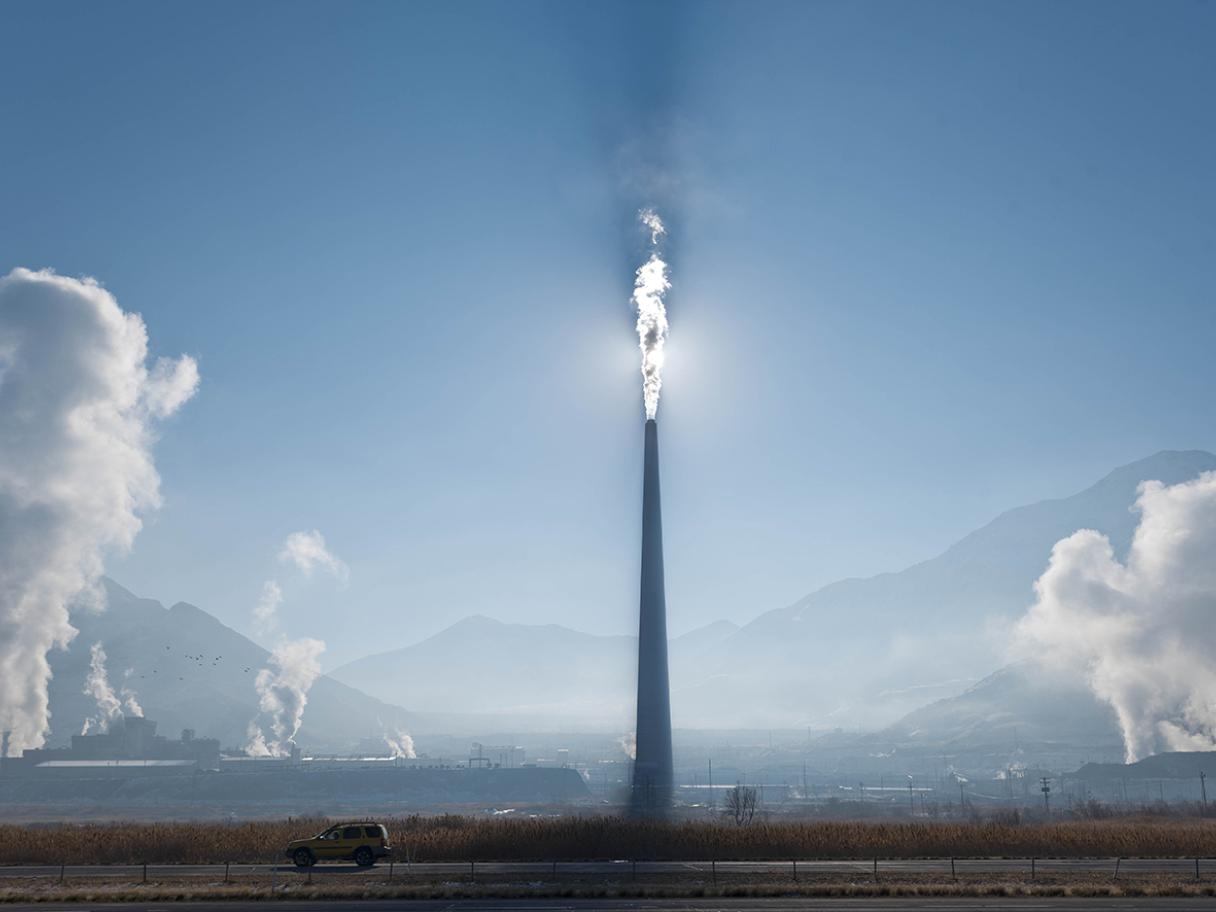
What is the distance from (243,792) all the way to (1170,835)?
534 feet

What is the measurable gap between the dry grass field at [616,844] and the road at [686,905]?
740 inches

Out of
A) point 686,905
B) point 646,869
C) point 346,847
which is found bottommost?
point 646,869

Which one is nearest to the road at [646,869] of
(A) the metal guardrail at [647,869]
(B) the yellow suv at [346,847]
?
(A) the metal guardrail at [647,869]

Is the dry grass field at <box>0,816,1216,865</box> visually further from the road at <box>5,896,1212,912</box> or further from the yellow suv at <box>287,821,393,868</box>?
the road at <box>5,896,1212,912</box>

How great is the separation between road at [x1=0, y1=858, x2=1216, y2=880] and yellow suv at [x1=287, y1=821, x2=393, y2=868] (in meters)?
0.63

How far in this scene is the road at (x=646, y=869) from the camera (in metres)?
49.5

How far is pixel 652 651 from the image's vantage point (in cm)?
11294

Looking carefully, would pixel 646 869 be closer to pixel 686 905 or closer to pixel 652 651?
pixel 686 905

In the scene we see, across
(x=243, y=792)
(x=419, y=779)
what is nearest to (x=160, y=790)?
(x=243, y=792)

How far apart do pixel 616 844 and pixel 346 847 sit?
18158 millimetres

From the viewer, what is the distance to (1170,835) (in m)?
70.9

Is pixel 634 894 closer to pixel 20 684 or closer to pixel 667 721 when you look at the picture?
pixel 667 721

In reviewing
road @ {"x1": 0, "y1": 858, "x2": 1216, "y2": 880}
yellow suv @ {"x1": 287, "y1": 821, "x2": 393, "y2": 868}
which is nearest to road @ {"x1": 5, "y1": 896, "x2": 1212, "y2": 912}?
road @ {"x1": 0, "y1": 858, "x2": 1216, "y2": 880}

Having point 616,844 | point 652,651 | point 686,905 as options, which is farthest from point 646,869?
point 652,651
